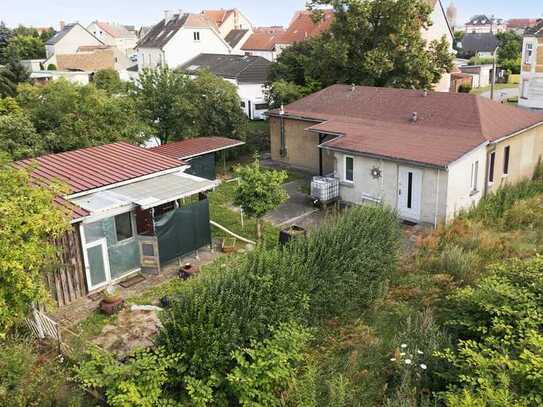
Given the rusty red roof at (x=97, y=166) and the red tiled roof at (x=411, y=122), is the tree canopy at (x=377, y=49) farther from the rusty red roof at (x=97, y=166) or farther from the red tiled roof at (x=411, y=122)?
the rusty red roof at (x=97, y=166)

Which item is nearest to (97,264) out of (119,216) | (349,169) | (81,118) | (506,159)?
(119,216)

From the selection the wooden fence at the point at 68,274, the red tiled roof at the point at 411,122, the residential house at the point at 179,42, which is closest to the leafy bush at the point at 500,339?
the red tiled roof at the point at 411,122

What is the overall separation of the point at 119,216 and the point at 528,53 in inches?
1525

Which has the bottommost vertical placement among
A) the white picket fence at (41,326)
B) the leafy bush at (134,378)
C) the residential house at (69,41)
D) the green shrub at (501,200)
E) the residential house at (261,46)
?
the green shrub at (501,200)

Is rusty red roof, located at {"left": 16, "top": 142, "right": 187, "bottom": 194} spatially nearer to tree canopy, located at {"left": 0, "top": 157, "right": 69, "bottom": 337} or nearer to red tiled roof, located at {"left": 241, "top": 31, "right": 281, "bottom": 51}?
tree canopy, located at {"left": 0, "top": 157, "right": 69, "bottom": 337}

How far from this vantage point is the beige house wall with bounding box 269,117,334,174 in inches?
968

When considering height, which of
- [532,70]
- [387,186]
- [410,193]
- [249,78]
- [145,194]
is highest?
[249,78]

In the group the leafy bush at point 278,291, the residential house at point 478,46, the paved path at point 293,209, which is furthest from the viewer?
the residential house at point 478,46

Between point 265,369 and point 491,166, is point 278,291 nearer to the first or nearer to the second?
point 265,369

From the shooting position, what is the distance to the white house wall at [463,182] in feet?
57.9

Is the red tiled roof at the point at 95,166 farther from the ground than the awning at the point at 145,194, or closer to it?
farther from the ground

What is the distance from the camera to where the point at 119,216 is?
14.0 metres

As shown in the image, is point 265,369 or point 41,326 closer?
point 265,369

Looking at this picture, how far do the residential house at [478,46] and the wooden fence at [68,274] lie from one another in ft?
259
